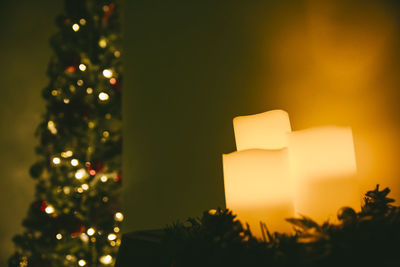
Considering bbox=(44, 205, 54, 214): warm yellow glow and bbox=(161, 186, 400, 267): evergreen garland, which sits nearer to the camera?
bbox=(161, 186, 400, 267): evergreen garland

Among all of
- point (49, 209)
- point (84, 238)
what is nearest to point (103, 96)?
point (49, 209)

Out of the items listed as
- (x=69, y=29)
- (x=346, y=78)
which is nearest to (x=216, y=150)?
(x=346, y=78)

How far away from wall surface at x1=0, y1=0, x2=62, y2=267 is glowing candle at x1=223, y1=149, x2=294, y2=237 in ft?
7.56

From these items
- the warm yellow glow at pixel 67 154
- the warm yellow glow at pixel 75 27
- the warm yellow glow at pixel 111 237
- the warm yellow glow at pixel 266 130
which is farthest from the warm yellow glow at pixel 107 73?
the warm yellow glow at pixel 266 130

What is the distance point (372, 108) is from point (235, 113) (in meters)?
0.50

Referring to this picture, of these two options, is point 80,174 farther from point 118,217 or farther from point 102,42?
point 102,42

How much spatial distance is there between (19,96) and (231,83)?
201cm

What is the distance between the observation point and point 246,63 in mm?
1209

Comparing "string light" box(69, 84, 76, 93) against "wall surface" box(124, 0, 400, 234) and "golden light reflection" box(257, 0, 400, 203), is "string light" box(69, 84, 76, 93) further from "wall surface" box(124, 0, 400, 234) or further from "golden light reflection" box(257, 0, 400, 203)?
"golden light reflection" box(257, 0, 400, 203)

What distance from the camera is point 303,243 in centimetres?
54

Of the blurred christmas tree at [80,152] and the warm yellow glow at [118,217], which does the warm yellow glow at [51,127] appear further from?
the warm yellow glow at [118,217]

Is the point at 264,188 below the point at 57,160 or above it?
below

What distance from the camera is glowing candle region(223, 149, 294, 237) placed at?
2.17ft

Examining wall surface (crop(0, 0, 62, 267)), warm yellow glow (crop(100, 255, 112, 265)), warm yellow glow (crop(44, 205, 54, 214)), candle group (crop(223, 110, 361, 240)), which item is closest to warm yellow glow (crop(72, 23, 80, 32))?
wall surface (crop(0, 0, 62, 267))
